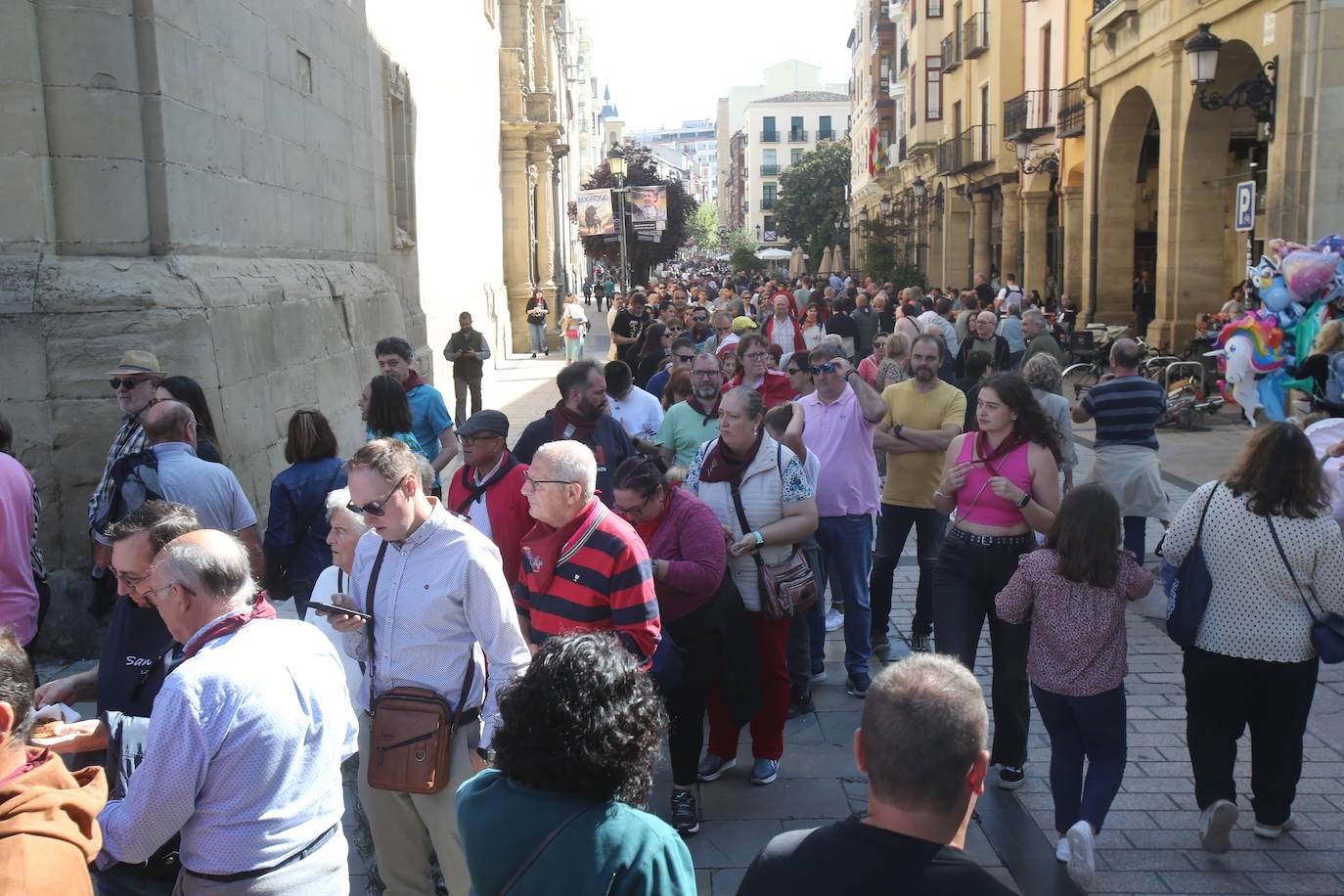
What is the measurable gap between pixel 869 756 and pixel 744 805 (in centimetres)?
308

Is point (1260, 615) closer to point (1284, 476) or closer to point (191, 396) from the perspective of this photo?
point (1284, 476)

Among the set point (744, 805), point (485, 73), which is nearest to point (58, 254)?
point (744, 805)

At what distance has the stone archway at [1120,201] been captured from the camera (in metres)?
21.1

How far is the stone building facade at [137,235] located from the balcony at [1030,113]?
2188cm

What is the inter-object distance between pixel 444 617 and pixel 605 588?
60 centimetres

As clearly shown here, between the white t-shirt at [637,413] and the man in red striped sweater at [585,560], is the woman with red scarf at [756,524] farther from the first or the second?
the white t-shirt at [637,413]

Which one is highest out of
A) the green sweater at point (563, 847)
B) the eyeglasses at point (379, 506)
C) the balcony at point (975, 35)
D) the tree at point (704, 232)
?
the balcony at point (975, 35)

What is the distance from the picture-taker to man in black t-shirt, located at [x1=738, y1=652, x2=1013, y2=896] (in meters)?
2.05

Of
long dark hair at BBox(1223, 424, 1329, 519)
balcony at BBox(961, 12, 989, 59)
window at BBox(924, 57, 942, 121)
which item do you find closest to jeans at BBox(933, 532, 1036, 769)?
long dark hair at BBox(1223, 424, 1329, 519)

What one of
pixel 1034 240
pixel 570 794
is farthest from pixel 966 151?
pixel 570 794

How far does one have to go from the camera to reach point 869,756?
7.22 feet

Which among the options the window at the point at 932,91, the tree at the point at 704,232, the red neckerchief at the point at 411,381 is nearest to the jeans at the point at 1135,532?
the red neckerchief at the point at 411,381

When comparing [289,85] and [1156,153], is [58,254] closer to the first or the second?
[289,85]

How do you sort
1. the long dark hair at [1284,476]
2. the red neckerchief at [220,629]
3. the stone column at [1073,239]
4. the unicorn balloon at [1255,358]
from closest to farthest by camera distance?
1. the red neckerchief at [220,629]
2. the long dark hair at [1284,476]
3. the unicorn balloon at [1255,358]
4. the stone column at [1073,239]
